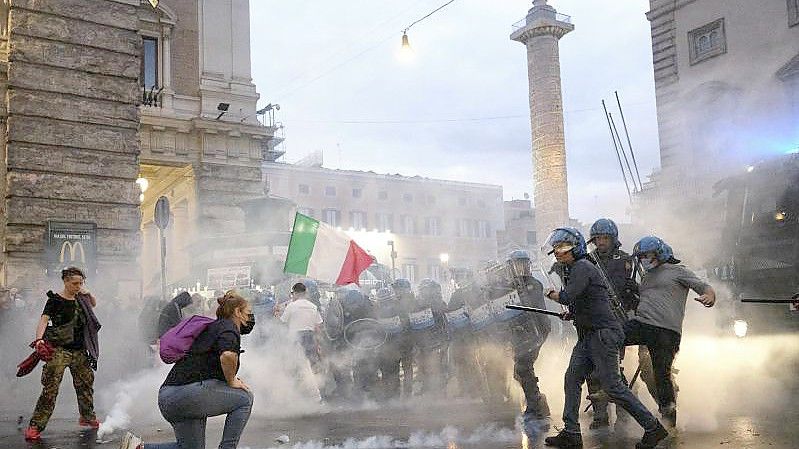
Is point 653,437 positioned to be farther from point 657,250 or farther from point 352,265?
point 352,265

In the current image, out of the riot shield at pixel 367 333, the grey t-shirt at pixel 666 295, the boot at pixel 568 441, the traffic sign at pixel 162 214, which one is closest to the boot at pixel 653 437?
the boot at pixel 568 441

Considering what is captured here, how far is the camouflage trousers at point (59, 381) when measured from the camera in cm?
732

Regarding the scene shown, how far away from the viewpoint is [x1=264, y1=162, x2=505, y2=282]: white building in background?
56594mm

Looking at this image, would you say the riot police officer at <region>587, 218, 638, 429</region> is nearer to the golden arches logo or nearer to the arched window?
the golden arches logo

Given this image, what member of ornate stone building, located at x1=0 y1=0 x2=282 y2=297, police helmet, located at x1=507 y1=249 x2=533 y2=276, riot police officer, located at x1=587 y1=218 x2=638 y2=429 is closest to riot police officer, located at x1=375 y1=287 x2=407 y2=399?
police helmet, located at x1=507 y1=249 x2=533 y2=276

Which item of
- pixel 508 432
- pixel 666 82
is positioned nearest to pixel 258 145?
pixel 666 82

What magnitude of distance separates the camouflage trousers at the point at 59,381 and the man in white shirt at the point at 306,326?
316cm

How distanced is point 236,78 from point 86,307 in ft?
53.0

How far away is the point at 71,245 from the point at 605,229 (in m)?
9.84

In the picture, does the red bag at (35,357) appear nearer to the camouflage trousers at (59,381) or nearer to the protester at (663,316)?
the camouflage trousers at (59,381)

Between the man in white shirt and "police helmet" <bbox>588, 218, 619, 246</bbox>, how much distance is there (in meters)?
4.53

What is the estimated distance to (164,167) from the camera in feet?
73.2

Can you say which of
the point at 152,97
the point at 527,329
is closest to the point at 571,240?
the point at 527,329

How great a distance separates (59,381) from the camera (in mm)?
7473
